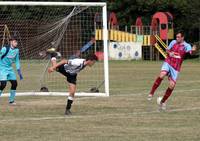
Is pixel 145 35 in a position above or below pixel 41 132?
below

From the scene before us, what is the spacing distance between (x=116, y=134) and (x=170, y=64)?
4914mm

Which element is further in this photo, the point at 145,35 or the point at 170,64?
the point at 145,35

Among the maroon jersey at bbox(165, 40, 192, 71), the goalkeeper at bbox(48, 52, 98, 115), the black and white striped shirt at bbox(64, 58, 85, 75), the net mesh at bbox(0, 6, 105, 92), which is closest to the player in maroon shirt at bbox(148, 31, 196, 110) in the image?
the maroon jersey at bbox(165, 40, 192, 71)

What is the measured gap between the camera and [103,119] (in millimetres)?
13945

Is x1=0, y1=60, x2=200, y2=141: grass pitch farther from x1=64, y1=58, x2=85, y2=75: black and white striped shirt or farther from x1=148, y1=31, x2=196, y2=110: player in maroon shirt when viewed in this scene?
x1=64, y1=58, x2=85, y2=75: black and white striped shirt

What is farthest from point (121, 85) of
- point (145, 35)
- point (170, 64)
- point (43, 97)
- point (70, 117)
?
point (145, 35)

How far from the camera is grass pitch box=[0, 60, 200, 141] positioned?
1148cm

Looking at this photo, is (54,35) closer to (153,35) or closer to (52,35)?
(52,35)

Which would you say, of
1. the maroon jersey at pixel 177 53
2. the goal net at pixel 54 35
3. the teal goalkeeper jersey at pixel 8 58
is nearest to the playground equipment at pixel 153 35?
the goal net at pixel 54 35

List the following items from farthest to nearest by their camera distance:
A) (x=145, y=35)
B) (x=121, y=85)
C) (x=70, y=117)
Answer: (x=145, y=35)
(x=121, y=85)
(x=70, y=117)

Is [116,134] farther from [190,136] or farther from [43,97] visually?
[43,97]


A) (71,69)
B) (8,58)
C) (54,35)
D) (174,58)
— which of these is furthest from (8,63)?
(54,35)

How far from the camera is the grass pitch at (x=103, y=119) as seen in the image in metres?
11.5

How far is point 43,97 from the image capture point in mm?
20156
